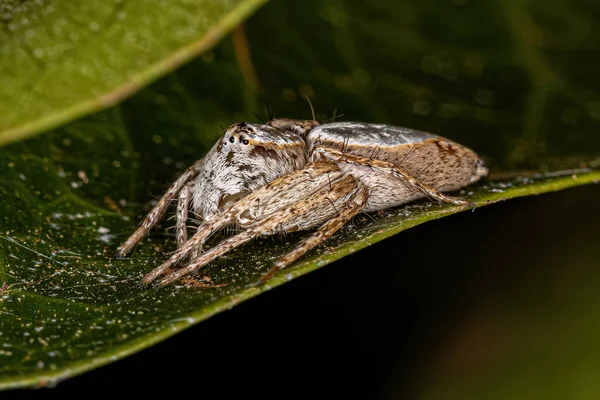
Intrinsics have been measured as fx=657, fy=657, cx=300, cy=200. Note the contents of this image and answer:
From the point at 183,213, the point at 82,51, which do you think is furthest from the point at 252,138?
the point at 82,51

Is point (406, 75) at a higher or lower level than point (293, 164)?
higher

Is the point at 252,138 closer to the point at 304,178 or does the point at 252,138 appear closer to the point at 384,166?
the point at 304,178

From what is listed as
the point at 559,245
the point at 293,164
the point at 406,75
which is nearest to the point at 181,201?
the point at 293,164

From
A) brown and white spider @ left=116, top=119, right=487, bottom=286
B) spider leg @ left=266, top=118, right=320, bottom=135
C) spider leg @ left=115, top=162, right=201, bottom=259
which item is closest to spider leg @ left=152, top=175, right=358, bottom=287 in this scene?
brown and white spider @ left=116, top=119, right=487, bottom=286

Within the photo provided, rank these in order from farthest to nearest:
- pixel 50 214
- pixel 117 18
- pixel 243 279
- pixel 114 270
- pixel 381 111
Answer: pixel 381 111 < pixel 117 18 < pixel 50 214 < pixel 114 270 < pixel 243 279

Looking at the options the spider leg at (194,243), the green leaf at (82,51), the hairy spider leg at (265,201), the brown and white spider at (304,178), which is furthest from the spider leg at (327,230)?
the green leaf at (82,51)

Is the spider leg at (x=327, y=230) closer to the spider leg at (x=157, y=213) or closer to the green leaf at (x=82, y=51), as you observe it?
the spider leg at (x=157, y=213)

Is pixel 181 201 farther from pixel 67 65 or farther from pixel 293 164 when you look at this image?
pixel 67 65
